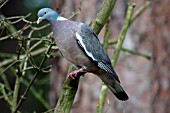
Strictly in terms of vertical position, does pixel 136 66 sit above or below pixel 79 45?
above

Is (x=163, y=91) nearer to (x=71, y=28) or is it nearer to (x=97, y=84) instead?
(x=97, y=84)

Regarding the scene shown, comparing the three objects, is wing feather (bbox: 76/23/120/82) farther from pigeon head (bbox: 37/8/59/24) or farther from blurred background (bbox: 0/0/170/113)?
blurred background (bbox: 0/0/170/113)

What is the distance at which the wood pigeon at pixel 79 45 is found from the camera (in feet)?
7.30

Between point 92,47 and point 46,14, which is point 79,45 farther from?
point 46,14

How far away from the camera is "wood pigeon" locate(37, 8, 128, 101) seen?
87.7 inches

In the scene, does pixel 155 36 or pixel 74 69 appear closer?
pixel 74 69

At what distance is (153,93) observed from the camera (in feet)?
13.3

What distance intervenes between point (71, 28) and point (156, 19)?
1.98 m

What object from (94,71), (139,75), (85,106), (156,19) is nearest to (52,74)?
(85,106)

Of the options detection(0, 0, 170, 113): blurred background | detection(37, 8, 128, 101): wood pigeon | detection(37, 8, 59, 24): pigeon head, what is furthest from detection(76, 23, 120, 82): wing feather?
detection(0, 0, 170, 113): blurred background

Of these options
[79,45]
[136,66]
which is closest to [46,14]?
[79,45]

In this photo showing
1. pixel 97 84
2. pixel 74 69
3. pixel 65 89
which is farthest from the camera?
pixel 97 84

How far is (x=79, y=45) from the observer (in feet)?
7.45

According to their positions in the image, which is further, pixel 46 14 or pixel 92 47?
pixel 92 47
